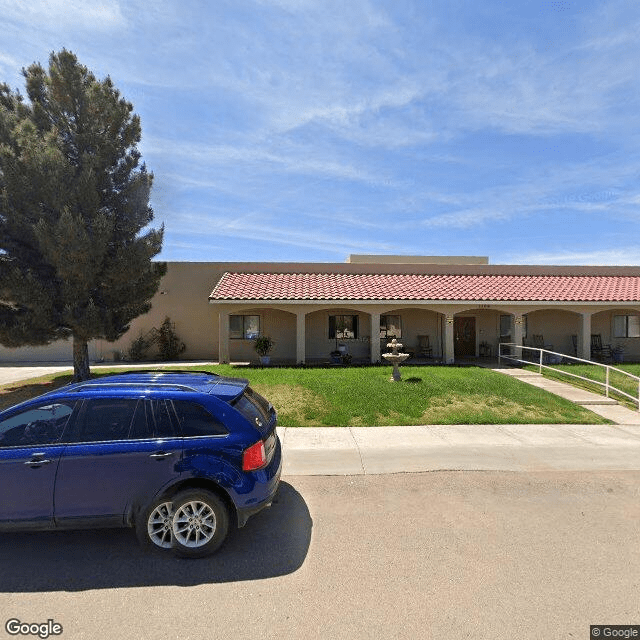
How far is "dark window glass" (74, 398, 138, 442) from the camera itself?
3.59 metres

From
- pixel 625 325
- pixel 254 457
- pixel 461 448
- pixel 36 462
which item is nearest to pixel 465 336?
pixel 625 325

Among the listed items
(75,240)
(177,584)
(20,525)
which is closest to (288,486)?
(177,584)

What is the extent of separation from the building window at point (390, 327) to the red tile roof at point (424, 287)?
61.8 inches

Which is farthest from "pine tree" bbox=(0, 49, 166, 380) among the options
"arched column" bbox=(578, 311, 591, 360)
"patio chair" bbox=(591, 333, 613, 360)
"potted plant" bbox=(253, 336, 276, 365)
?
"patio chair" bbox=(591, 333, 613, 360)

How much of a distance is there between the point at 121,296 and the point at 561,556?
12163 mm

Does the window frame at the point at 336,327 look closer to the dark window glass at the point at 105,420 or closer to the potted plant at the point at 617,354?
the potted plant at the point at 617,354

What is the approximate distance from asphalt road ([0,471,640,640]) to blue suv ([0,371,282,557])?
326mm

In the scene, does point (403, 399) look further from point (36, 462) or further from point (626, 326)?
point (626, 326)

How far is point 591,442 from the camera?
22.8 ft

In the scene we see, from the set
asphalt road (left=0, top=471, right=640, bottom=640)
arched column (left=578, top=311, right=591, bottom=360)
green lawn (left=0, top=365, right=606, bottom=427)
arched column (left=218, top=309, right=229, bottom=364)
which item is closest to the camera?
asphalt road (left=0, top=471, right=640, bottom=640)

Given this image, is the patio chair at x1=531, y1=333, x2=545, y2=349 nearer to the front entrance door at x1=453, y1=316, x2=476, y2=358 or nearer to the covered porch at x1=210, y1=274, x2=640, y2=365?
the covered porch at x1=210, y1=274, x2=640, y2=365

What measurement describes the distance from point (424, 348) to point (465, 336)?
281cm

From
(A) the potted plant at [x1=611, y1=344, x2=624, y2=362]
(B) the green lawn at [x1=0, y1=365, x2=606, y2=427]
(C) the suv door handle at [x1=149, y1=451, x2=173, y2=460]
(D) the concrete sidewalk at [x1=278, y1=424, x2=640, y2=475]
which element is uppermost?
(C) the suv door handle at [x1=149, y1=451, x2=173, y2=460]

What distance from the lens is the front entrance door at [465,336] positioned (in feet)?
61.7
